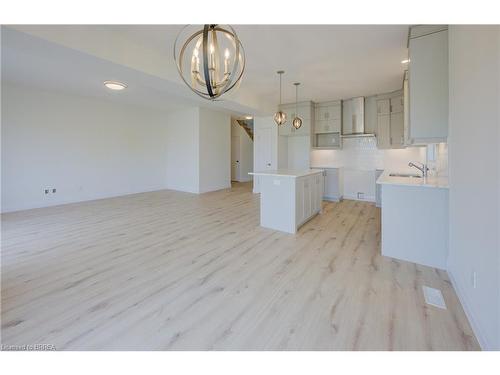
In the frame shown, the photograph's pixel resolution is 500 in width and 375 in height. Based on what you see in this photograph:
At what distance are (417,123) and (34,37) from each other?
412 centimetres

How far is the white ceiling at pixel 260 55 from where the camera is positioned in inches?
113

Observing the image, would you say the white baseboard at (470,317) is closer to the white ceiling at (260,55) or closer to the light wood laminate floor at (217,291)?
the light wood laminate floor at (217,291)

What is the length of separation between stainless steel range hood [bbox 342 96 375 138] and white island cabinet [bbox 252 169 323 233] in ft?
9.09

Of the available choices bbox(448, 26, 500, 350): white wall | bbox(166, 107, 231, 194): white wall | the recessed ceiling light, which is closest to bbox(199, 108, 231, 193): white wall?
bbox(166, 107, 231, 194): white wall

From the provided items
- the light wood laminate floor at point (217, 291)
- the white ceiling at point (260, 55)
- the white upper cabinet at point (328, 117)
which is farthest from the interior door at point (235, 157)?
the light wood laminate floor at point (217, 291)

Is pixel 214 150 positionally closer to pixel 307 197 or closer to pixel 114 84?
pixel 114 84

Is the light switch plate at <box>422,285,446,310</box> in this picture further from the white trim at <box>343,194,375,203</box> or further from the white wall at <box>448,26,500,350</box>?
the white trim at <box>343,194,375,203</box>

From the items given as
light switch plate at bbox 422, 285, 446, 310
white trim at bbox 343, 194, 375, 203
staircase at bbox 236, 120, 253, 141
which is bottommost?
light switch plate at bbox 422, 285, 446, 310

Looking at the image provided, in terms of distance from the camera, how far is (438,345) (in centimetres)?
151

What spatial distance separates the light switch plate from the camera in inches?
76.9

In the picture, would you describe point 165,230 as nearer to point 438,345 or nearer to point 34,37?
point 34,37

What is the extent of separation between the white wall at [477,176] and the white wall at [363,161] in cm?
415

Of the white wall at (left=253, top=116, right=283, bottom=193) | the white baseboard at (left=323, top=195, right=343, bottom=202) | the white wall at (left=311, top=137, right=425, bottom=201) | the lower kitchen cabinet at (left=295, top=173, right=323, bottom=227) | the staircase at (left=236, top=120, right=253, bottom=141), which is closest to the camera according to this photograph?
the lower kitchen cabinet at (left=295, top=173, right=323, bottom=227)
